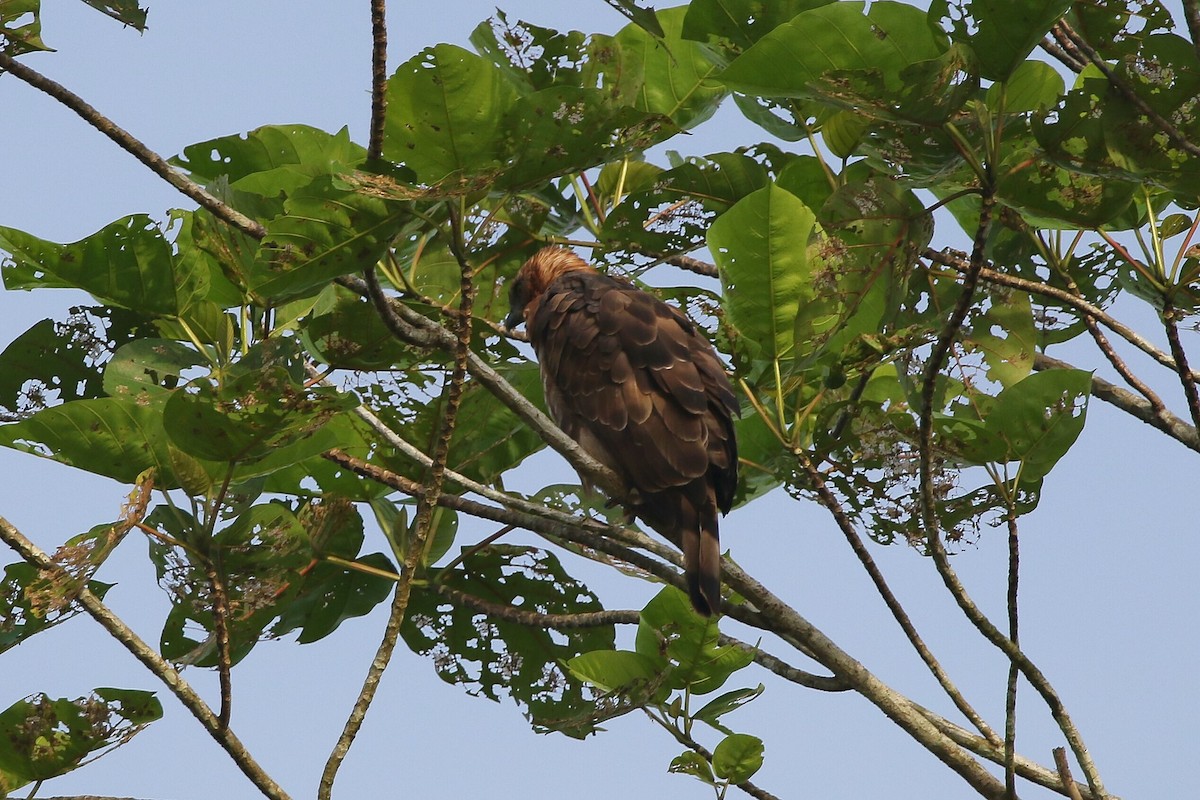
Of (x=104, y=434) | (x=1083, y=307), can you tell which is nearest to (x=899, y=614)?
(x=1083, y=307)

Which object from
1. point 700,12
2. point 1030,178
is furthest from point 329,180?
point 1030,178

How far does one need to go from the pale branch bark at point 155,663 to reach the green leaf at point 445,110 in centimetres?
118

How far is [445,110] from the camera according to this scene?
2848mm

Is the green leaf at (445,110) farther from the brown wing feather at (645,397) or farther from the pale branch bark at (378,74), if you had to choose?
the brown wing feather at (645,397)

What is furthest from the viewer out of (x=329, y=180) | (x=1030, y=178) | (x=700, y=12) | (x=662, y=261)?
(x=662, y=261)

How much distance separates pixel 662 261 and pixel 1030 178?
121cm

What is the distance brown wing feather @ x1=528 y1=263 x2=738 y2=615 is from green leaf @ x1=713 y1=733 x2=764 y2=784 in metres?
0.87

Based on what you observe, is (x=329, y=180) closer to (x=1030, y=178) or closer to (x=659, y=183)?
(x=659, y=183)

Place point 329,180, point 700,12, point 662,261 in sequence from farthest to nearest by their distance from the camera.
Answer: point 662,261
point 700,12
point 329,180

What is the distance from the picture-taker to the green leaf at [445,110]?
2.84m

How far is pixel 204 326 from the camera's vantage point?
383 cm

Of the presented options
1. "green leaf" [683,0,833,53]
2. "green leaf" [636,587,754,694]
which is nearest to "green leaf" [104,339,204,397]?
"green leaf" [636,587,754,694]

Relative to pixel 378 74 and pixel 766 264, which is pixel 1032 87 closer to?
pixel 766 264

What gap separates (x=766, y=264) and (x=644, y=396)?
1.17 metres
